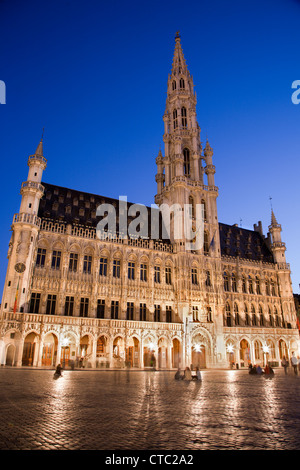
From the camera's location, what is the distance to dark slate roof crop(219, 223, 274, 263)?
2324 inches

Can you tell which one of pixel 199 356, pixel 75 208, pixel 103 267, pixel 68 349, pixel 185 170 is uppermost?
pixel 185 170

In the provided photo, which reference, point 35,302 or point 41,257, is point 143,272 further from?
point 35,302

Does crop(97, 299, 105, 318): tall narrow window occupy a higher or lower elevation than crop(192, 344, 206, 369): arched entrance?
higher

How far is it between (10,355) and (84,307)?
953 centimetres

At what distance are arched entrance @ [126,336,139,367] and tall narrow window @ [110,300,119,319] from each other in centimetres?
353

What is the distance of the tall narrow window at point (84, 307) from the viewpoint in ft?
130

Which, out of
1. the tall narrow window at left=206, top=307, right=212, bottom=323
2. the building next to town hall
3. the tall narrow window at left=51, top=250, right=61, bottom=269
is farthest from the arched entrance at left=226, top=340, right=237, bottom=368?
the tall narrow window at left=51, top=250, right=61, bottom=269

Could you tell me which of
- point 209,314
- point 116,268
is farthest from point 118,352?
point 209,314

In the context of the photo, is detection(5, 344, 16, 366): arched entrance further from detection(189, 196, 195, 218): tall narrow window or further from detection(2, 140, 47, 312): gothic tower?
detection(189, 196, 195, 218): tall narrow window

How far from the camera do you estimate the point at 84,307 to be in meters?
39.7

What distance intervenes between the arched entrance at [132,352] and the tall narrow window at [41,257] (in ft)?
46.7

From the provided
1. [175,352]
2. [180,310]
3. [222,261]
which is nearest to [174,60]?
[222,261]
